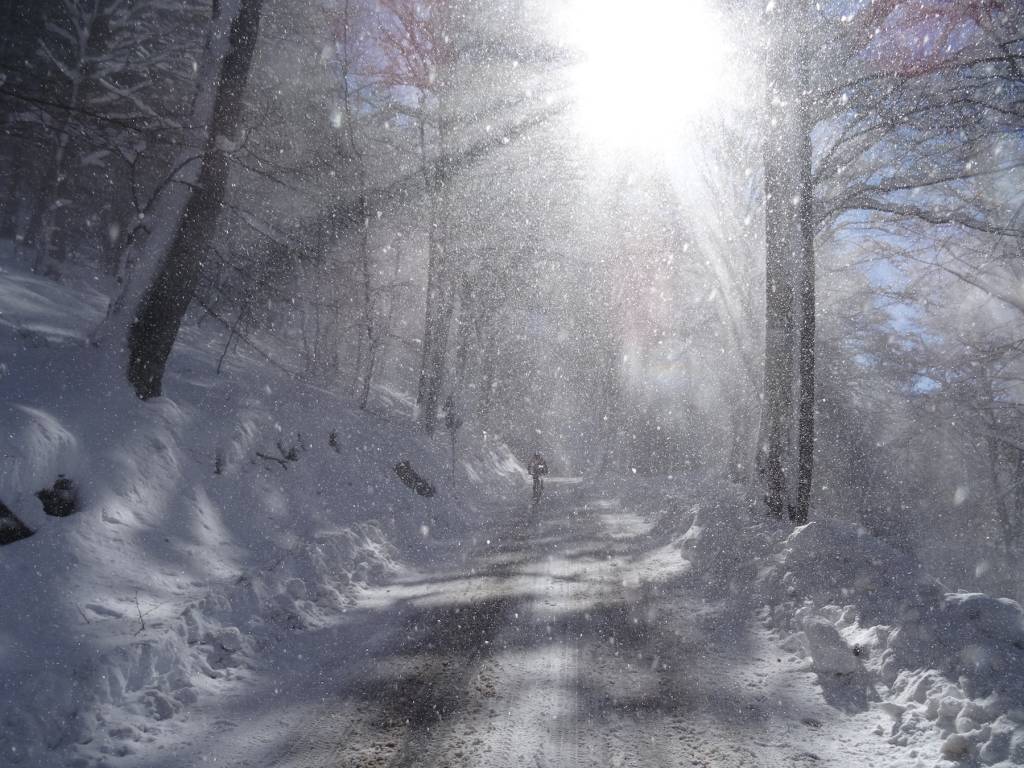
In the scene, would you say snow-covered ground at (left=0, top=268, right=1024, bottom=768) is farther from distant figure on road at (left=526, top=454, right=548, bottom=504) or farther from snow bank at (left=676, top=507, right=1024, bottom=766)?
distant figure on road at (left=526, top=454, right=548, bottom=504)

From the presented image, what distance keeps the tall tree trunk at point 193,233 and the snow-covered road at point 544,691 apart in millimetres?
4709

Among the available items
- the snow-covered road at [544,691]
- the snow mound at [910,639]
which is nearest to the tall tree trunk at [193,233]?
the snow-covered road at [544,691]

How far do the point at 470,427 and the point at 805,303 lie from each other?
18.7 m

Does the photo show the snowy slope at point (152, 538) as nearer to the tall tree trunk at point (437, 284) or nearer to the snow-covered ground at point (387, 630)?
the snow-covered ground at point (387, 630)

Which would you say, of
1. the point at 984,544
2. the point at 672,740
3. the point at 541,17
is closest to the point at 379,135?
the point at 541,17

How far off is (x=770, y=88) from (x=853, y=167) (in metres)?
3.16

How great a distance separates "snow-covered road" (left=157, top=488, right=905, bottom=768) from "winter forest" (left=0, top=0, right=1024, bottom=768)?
0.12 feet

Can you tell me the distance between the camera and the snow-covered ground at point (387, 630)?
3.91 m

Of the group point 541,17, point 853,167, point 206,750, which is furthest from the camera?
point 541,17

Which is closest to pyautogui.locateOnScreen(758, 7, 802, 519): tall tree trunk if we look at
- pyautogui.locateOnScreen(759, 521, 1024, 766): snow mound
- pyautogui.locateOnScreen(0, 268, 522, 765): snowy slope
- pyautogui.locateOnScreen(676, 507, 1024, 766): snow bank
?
pyautogui.locateOnScreen(676, 507, 1024, 766): snow bank

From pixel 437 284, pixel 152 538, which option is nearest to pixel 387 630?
pixel 152 538

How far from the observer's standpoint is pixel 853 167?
12578 mm

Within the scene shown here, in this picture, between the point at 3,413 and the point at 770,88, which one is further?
the point at 770,88

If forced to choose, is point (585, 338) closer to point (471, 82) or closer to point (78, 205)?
point (471, 82)
